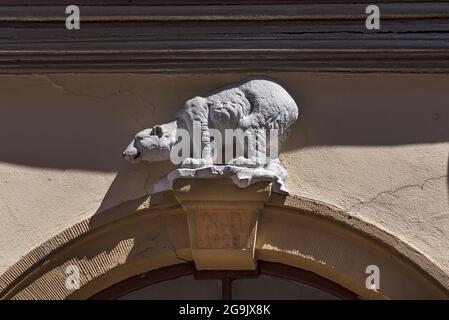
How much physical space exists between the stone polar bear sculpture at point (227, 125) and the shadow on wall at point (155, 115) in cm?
8

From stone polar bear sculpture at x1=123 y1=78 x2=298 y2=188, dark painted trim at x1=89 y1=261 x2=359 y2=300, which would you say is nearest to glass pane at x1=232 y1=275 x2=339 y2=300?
dark painted trim at x1=89 y1=261 x2=359 y2=300

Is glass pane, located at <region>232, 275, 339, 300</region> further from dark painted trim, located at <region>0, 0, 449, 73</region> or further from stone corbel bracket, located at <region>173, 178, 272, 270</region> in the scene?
dark painted trim, located at <region>0, 0, 449, 73</region>

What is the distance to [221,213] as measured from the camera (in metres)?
4.39

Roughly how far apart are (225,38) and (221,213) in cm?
63

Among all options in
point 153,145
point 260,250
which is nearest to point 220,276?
point 260,250

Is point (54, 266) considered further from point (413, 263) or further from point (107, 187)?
point (413, 263)

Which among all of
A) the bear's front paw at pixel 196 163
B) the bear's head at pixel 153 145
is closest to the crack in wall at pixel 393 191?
the bear's front paw at pixel 196 163

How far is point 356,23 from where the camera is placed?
4527 mm

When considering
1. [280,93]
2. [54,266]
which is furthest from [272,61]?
[54,266]

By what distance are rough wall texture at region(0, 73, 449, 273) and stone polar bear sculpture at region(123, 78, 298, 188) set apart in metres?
0.08

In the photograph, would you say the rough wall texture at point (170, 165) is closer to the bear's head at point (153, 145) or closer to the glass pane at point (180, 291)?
the bear's head at point (153, 145)

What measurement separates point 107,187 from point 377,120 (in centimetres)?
98

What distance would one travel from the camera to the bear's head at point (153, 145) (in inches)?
173

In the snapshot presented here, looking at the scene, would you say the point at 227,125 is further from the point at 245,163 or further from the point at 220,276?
the point at 220,276
